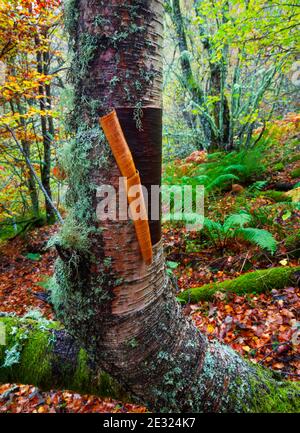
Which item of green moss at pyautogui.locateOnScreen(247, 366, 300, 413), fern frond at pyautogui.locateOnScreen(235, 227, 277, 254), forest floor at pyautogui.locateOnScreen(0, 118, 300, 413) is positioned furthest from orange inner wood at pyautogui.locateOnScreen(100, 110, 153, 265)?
fern frond at pyautogui.locateOnScreen(235, 227, 277, 254)

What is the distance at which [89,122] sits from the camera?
100 cm

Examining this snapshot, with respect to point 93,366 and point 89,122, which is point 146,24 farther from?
point 93,366

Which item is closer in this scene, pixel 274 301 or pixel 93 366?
pixel 93 366

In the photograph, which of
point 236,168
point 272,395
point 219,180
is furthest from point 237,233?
point 272,395

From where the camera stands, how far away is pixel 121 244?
41.1 inches

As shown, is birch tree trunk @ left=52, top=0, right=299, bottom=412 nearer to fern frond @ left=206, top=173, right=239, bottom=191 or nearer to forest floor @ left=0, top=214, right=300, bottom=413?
forest floor @ left=0, top=214, right=300, bottom=413

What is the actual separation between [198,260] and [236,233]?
781 mm

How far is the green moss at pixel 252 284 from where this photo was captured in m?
3.34

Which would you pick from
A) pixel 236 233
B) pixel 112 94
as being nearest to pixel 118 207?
pixel 112 94

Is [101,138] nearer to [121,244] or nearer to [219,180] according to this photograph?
[121,244]

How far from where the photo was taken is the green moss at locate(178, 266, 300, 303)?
334 cm

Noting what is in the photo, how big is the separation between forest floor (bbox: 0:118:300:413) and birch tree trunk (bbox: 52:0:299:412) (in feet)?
1.08
